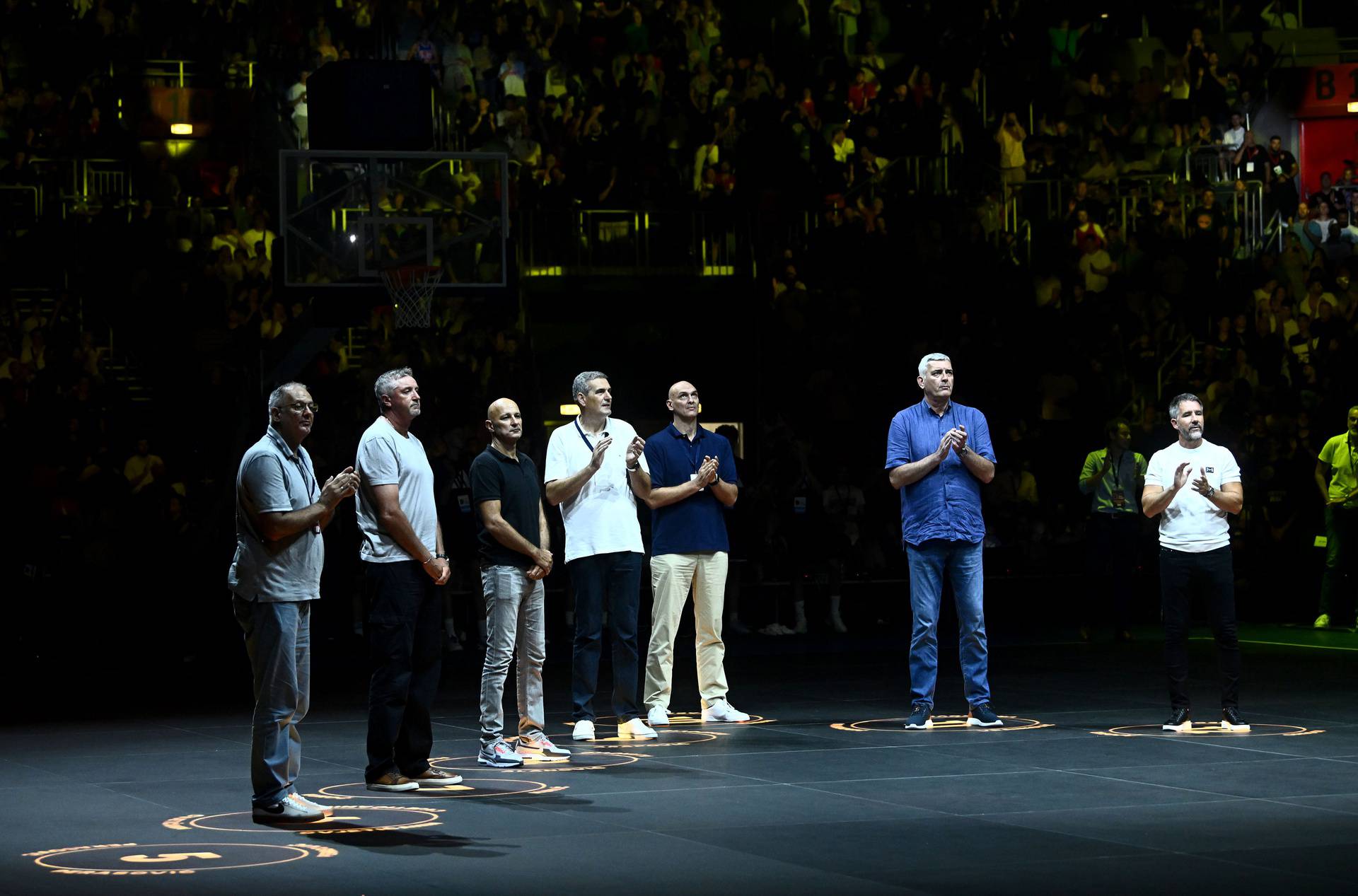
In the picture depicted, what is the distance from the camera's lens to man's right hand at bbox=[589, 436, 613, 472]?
11.2 metres

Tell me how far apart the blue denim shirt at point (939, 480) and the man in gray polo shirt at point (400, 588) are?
12.2ft

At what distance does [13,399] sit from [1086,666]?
Answer: 11.1 metres

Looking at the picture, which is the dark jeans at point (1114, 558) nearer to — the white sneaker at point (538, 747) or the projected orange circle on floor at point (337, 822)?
the white sneaker at point (538, 747)

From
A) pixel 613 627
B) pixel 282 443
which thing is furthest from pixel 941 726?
pixel 282 443

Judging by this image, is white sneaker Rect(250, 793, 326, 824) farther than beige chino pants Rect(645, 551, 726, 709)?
No

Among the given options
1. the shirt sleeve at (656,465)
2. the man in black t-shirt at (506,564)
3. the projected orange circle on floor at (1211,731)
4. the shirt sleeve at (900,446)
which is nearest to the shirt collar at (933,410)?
the shirt sleeve at (900,446)

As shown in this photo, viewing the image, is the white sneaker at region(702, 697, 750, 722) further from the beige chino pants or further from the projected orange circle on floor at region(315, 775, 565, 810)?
the projected orange circle on floor at region(315, 775, 565, 810)

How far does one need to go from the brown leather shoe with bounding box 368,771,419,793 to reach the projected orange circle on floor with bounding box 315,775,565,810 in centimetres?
3

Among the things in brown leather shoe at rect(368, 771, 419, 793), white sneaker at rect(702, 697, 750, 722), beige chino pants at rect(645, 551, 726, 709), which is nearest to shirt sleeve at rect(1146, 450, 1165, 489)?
beige chino pants at rect(645, 551, 726, 709)

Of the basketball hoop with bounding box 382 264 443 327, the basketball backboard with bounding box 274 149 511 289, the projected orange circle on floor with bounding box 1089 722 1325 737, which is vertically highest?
the basketball backboard with bounding box 274 149 511 289

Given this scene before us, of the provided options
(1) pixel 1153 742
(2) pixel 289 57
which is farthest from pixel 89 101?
(1) pixel 1153 742

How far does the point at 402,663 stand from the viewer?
9250 millimetres

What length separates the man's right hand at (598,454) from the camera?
11172mm

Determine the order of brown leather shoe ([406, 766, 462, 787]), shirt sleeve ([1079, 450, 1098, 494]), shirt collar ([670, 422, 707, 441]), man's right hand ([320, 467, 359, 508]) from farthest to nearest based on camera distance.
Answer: shirt sleeve ([1079, 450, 1098, 494])
shirt collar ([670, 422, 707, 441])
brown leather shoe ([406, 766, 462, 787])
man's right hand ([320, 467, 359, 508])
